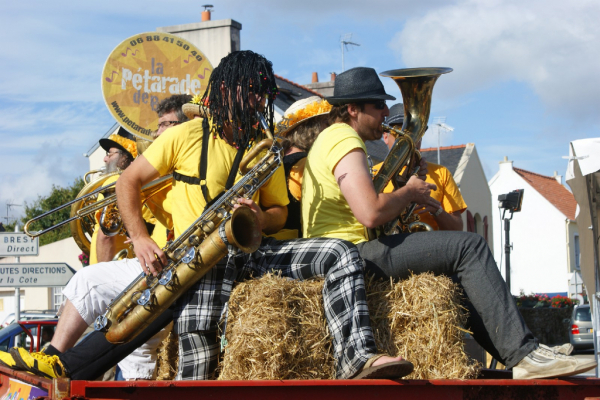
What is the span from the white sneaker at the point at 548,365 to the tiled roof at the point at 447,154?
2143cm

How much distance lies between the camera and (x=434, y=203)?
159 inches

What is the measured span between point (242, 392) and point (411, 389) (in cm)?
69

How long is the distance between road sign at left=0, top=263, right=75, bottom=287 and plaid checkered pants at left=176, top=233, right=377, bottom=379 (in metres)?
7.96

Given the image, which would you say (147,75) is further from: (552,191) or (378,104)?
(552,191)

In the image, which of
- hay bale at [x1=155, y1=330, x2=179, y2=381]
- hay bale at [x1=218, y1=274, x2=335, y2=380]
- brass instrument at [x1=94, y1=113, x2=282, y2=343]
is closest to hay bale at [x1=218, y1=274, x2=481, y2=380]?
hay bale at [x1=218, y1=274, x2=335, y2=380]

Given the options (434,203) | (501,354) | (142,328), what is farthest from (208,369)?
(434,203)

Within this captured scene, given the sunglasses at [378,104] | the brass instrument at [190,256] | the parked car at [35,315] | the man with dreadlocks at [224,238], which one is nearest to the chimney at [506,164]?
the parked car at [35,315]

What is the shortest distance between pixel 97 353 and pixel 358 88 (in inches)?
78.9

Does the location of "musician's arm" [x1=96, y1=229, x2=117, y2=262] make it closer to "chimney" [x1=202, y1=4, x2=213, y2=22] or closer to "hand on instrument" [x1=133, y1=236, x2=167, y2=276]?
"hand on instrument" [x1=133, y1=236, x2=167, y2=276]

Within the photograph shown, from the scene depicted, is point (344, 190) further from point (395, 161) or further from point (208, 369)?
point (208, 369)

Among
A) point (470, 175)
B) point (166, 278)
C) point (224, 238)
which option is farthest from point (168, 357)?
point (470, 175)

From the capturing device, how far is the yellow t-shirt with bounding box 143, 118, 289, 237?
347 centimetres

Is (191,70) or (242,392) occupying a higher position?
(191,70)

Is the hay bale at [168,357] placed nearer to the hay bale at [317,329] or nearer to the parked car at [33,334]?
the hay bale at [317,329]
